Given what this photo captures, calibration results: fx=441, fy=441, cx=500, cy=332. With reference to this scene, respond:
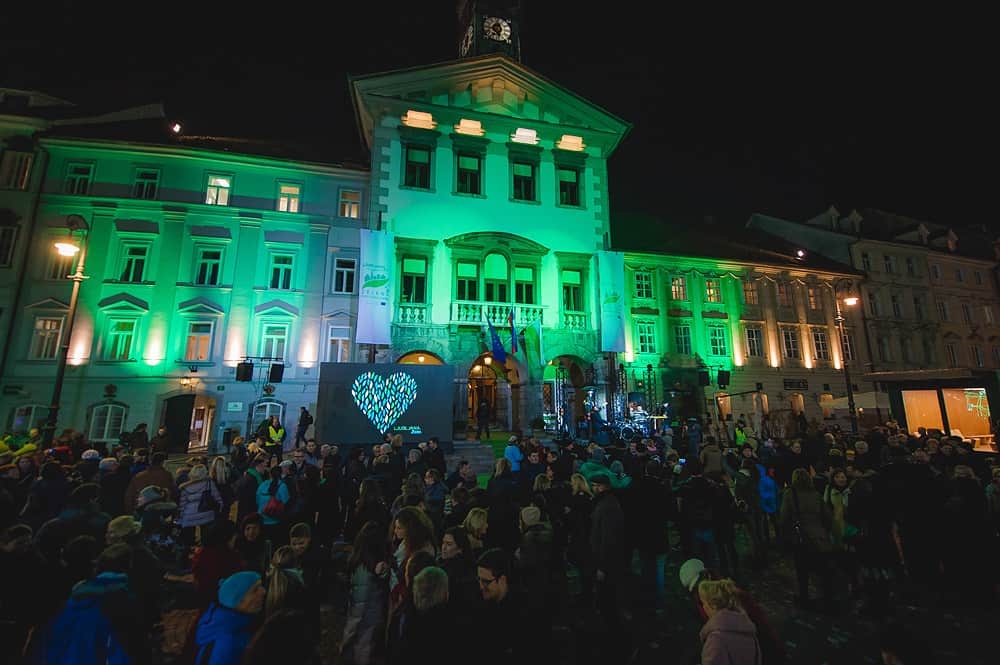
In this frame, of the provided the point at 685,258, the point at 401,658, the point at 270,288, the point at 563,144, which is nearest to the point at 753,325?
the point at 685,258

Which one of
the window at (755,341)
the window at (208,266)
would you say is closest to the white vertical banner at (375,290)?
the window at (208,266)

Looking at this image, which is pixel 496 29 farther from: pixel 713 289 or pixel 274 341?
pixel 274 341

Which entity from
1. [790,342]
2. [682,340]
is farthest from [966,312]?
[682,340]

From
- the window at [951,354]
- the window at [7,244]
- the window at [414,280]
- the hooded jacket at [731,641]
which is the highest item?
the window at [7,244]

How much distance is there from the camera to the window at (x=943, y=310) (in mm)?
34684

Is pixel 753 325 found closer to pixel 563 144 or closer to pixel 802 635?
pixel 563 144

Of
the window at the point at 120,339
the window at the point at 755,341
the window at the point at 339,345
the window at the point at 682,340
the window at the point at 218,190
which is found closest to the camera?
the window at the point at 120,339

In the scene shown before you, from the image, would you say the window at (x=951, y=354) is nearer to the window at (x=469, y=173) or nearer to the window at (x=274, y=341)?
the window at (x=469, y=173)

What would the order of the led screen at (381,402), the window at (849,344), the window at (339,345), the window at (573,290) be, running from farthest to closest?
the window at (849,344) < the window at (573,290) < the window at (339,345) < the led screen at (381,402)

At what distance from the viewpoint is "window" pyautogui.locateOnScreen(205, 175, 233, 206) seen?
21.8 meters

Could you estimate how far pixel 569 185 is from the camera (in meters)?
23.4

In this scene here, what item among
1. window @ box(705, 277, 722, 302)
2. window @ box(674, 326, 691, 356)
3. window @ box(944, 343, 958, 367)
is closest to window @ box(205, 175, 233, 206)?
window @ box(674, 326, 691, 356)

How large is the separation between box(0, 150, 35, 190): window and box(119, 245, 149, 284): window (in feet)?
17.8

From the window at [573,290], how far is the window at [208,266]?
1674 cm
